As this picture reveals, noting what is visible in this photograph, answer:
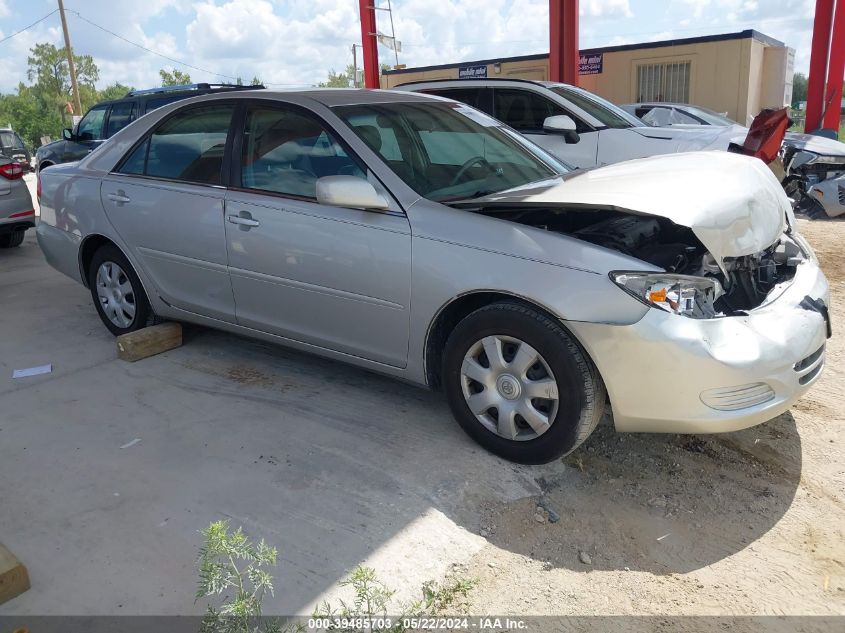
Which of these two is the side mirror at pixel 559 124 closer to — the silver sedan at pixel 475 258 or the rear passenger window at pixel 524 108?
the rear passenger window at pixel 524 108

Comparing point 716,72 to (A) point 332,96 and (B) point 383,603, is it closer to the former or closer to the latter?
(A) point 332,96

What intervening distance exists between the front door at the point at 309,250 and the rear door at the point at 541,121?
175 inches

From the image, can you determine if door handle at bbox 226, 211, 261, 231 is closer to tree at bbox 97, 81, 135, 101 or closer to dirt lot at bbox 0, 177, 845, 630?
dirt lot at bbox 0, 177, 845, 630

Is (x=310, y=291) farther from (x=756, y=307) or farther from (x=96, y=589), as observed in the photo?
(x=756, y=307)

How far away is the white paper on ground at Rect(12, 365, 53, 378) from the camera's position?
4574 millimetres

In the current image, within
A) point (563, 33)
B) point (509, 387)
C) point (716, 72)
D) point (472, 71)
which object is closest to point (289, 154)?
point (509, 387)

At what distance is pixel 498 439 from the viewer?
11.0 ft

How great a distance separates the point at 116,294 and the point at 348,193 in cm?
245

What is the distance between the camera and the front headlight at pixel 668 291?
115 inches

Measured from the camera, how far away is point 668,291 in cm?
296

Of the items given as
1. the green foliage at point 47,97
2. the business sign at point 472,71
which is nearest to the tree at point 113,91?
the green foliage at point 47,97

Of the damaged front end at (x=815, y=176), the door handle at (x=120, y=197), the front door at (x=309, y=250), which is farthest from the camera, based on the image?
the damaged front end at (x=815, y=176)

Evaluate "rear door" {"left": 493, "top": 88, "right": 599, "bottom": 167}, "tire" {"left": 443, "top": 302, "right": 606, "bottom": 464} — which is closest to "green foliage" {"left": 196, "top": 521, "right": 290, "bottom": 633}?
"tire" {"left": 443, "top": 302, "right": 606, "bottom": 464}

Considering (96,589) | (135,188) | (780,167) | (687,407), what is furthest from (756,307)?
(780,167)
